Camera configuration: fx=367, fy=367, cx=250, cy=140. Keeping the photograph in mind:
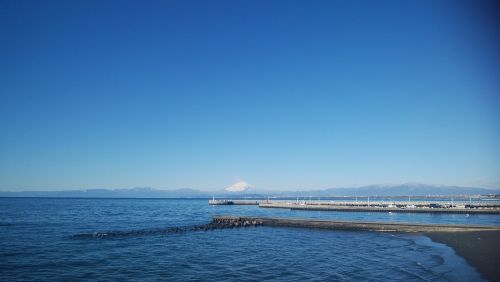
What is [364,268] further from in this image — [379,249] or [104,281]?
[104,281]

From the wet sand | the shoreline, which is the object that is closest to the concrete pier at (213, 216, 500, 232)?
the shoreline

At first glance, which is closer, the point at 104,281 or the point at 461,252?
the point at 104,281

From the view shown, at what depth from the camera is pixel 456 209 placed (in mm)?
83688

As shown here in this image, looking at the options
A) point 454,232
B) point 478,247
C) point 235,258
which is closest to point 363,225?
point 454,232

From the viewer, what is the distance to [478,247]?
30.9 meters

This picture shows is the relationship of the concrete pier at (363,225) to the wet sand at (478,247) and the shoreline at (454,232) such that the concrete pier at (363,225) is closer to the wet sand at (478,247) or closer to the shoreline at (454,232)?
the shoreline at (454,232)

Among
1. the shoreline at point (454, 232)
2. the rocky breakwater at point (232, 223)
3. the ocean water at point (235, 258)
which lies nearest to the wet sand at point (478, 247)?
the shoreline at point (454, 232)

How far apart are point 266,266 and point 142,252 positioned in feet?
41.8

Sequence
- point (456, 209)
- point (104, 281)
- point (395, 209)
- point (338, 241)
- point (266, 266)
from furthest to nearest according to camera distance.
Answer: point (395, 209) < point (456, 209) < point (338, 241) < point (266, 266) < point (104, 281)

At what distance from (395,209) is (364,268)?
71449 millimetres

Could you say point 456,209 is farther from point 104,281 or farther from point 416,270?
point 104,281

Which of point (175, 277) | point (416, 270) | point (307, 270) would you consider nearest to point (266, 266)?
point (307, 270)

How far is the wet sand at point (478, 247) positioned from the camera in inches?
921

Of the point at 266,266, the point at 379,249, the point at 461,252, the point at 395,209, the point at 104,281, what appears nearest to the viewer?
the point at 104,281
